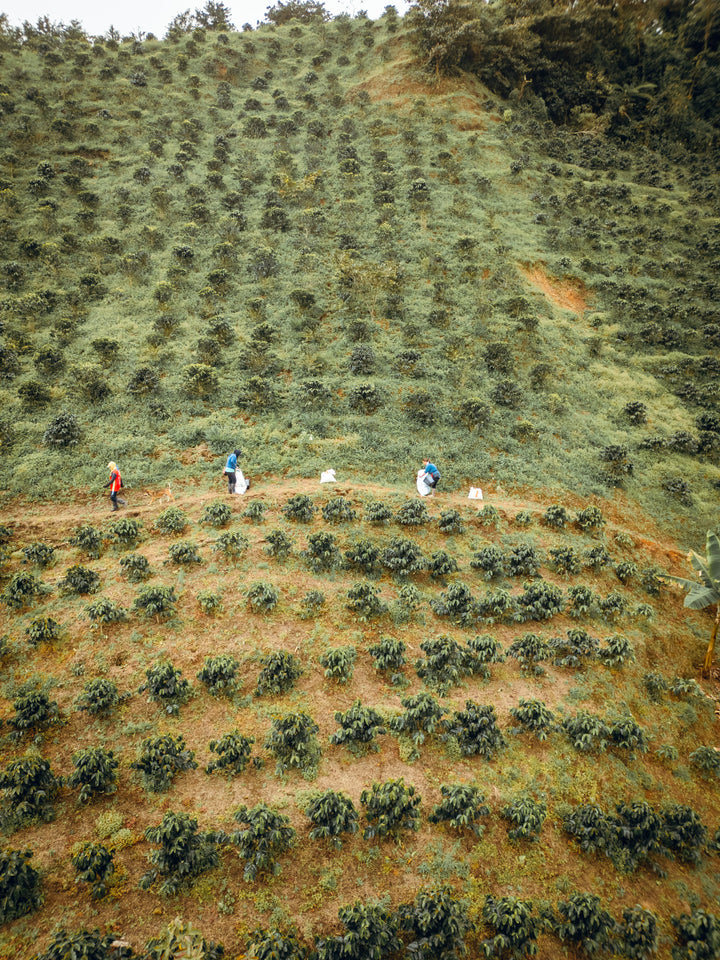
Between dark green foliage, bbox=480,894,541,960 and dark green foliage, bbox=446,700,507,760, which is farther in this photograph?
dark green foliage, bbox=446,700,507,760

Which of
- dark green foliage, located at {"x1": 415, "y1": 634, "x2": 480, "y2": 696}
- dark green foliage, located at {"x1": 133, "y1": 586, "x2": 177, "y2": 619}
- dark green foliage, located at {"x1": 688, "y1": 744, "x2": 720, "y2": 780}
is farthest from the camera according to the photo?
dark green foliage, located at {"x1": 133, "y1": 586, "x2": 177, "y2": 619}

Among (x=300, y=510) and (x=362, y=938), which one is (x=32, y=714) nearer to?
(x=362, y=938)

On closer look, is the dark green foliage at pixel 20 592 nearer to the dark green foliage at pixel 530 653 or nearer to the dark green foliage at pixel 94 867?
the dark green foliage at pixel 94 867

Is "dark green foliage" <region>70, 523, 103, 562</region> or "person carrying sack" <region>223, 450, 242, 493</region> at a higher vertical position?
"person carrying sack" <region>223, 450, 242, 493</region>

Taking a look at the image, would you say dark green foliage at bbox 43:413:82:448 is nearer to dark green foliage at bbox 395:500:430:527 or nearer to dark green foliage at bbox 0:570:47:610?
dark green foliage at bbox 0:570:47:610

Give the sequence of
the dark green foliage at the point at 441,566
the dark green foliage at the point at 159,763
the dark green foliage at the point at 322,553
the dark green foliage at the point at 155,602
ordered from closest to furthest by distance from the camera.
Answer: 1. the dark green foliage at the point at 159,763
2. the dark green foliage at the point at 155,602
3. the dark green foliage at the point at 441,566
4. the dark green foliage at the point at 322,553

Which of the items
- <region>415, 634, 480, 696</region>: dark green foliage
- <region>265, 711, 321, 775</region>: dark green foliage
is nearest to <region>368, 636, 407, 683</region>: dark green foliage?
<region>415, 634, 480, 696</region>: dark green foliage

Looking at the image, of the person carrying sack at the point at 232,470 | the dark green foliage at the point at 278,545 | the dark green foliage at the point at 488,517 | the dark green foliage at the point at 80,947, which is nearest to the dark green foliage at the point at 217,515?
the person carrying sack at the point at 232,470

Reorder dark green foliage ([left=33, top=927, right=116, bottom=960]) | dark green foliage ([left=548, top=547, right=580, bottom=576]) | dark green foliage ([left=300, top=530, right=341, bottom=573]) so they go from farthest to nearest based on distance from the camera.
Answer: dark green foliage ([left=548, top=547, right=580, bottom=576]), dark green foliage ([left=300, top=530, right=341, bottom=573]), dark green foliage ([left=33, top=927, right=116, bottom=960])

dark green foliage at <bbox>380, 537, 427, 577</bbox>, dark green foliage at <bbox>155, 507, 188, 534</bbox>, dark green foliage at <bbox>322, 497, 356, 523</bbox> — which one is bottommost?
dark green foliage at <bbox>380, 537, 427, 577</bbox>
